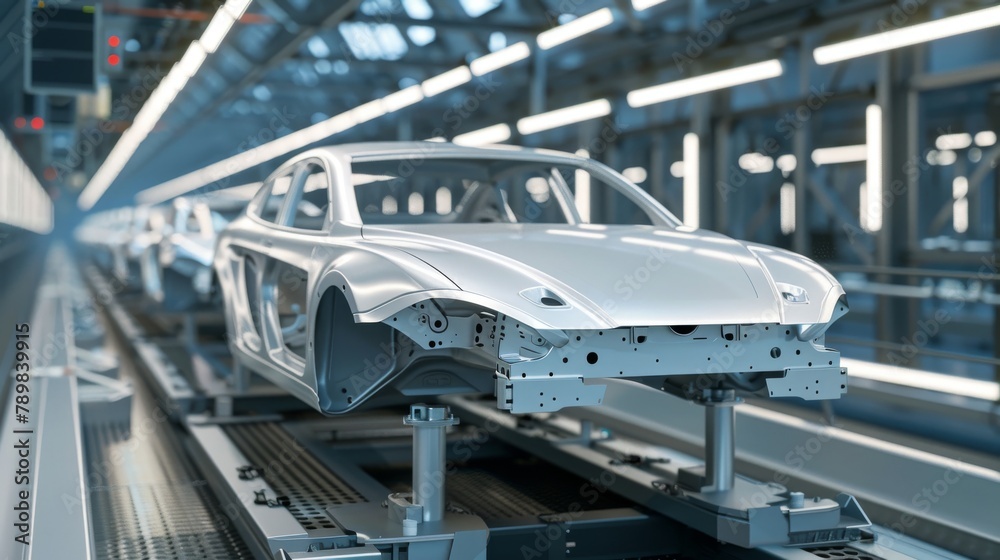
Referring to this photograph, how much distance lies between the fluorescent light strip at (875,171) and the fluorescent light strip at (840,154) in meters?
5.57

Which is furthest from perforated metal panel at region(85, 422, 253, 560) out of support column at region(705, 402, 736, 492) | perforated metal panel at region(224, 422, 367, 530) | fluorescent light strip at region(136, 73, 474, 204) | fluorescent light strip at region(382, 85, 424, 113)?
fluorescent light strip at region(382, 85, 424, 113)

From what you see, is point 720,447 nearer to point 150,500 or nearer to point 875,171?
point 150,500

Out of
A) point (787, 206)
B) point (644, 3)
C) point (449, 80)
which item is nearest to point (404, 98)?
point (449, 80)

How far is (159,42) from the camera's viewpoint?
1630 centimetres

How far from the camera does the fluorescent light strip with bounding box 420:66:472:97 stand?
11398 mm

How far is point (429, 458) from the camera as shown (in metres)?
3.59

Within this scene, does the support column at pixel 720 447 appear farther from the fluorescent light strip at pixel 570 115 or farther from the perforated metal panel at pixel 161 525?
the fluorescent light strip at pixel 570 115

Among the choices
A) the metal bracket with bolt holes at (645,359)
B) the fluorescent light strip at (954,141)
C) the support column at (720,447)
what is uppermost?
the fluorescent light strip at (954,141)

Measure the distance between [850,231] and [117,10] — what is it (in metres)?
9.78

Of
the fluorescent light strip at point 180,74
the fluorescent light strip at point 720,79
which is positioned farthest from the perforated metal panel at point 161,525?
the fluorescent light strip at point 720,79

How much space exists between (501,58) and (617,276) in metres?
7.54

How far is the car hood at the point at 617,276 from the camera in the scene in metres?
3.21

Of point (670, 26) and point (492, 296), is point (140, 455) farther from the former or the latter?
point (670, 26)

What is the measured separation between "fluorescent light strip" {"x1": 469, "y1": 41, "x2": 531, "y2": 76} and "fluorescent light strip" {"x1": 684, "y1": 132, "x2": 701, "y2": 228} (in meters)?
2.82
